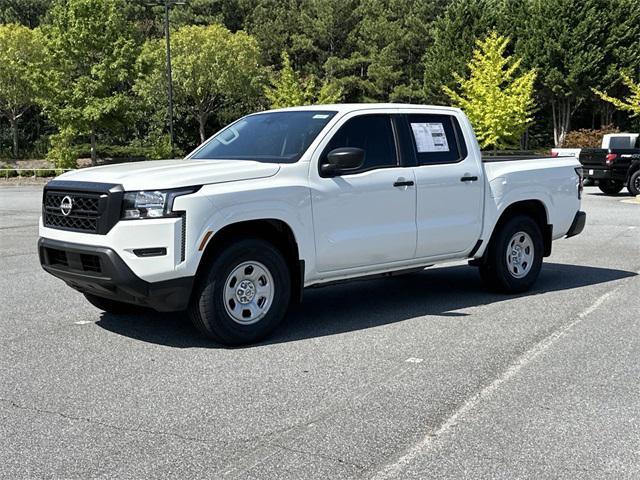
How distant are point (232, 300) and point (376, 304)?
7.13ft

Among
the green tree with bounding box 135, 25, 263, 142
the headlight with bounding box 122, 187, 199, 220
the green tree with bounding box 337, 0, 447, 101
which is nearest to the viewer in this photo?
the headlight with bounding box 122, 187, 199, 220

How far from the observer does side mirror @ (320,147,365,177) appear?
6.39 metres

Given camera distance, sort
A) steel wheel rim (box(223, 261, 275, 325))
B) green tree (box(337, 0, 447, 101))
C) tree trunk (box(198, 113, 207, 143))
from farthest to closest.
A: green tree (box(337, 0, 447, 101)), tree trunk (box(198, 113, 207, 143)), steel wheel rim (box(223, 261, 275, 325))

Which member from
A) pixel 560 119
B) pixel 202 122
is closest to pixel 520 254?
pixel 202 122

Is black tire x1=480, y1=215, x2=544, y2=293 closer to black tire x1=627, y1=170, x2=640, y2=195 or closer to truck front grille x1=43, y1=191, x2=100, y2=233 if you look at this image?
truck front grille x1=43, y1=191, x2=100, y2=233

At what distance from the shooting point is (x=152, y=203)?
226 inches

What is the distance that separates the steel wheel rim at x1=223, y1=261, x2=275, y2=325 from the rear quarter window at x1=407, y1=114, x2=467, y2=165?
6.73 ft

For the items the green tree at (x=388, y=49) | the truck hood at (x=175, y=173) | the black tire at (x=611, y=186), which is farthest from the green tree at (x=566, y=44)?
the truck hood at (x=175, y=173)

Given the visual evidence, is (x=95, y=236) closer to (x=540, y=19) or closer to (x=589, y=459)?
(x=589, y=459)

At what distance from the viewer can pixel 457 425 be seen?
4422 millimetres

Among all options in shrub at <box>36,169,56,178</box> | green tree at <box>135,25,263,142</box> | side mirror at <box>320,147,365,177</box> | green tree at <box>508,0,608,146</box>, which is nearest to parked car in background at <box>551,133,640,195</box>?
side mirror at <box>320,147,365,177</box>


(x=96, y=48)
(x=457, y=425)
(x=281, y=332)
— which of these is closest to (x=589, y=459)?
(x=457, y=425)

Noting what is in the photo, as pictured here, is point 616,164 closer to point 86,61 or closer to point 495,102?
point 495,102

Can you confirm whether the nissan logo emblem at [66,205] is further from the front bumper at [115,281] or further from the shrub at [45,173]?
the shrub at [45,173]
